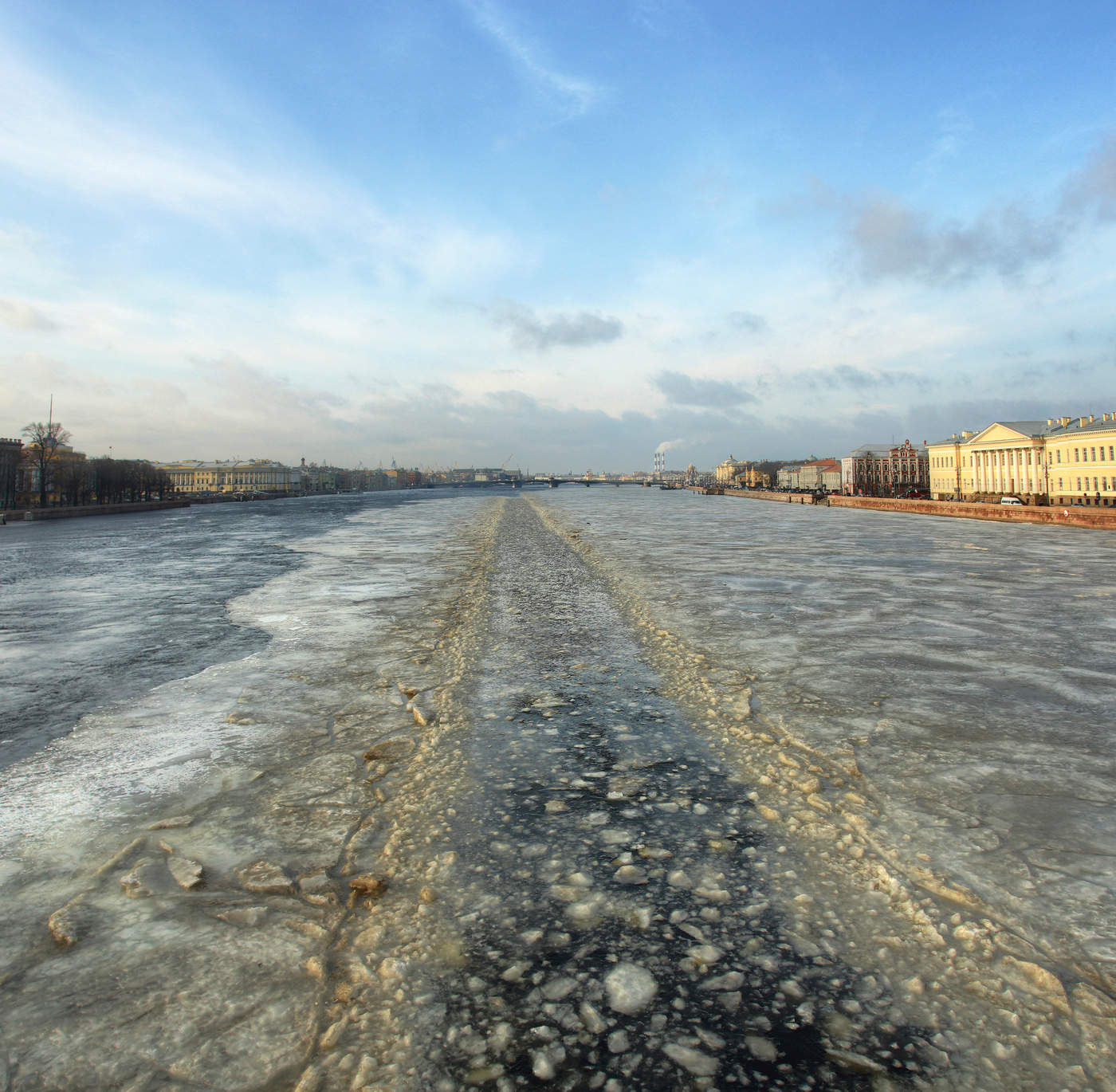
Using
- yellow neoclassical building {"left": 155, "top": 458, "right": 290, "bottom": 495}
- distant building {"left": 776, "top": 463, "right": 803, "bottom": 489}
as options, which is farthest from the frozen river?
yellow neoclassical building {"left": 155, "top": 458, "right": 290, "bottom": 495}

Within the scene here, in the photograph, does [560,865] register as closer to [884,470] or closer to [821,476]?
A: [884,470]

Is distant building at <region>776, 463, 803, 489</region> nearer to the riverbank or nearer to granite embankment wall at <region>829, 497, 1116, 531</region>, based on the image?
the riverbank

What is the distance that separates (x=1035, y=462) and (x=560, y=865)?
95203mm

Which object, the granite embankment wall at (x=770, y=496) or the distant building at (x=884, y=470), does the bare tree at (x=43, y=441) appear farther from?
the distant building at (x=884, y=470)

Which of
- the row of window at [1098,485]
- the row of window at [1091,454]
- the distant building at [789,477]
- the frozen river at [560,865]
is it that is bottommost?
the frozen river at [560,865]

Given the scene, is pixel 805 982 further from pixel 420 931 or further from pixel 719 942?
pixel 420 931

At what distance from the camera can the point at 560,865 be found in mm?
3662

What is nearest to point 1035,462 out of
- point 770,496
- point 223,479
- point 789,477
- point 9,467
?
point 770,496

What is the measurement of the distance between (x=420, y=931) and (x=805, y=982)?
1671 millimetres

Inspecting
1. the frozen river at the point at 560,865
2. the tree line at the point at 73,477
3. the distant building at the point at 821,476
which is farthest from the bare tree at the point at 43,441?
the distant building at the point at 821,476

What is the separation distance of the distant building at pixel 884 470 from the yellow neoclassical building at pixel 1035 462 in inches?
1238

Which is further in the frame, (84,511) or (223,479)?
(223,479)

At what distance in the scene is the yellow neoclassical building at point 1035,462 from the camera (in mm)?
66812

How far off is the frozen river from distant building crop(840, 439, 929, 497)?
457 feet
